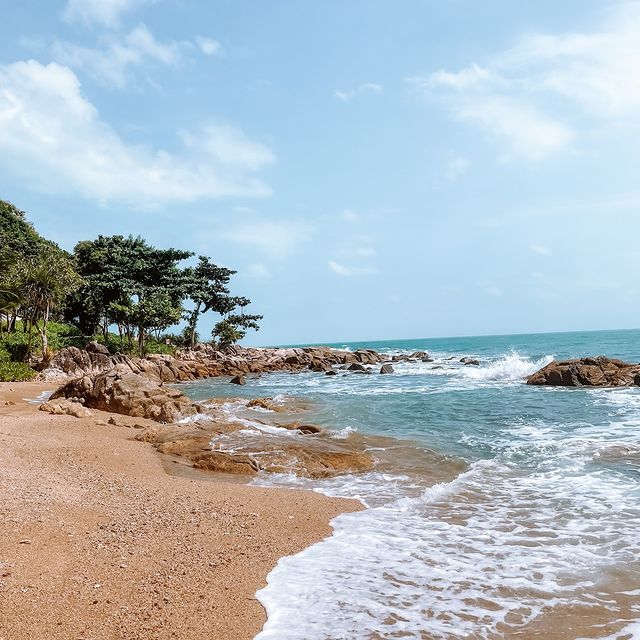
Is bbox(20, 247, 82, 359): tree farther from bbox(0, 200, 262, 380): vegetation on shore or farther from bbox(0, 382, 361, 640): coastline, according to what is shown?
bbox(0, 382, 361, 640): coastline

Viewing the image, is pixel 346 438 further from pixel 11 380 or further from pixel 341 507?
pixel 11 380

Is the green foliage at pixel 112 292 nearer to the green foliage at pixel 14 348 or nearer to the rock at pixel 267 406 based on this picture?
the green foliage at pixel 14 348

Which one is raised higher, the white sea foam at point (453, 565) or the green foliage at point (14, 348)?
the green foliage at point (14, 348)

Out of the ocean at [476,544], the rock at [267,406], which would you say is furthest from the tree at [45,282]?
the ocean at [476,544]

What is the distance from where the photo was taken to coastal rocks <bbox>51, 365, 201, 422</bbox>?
17.8 m

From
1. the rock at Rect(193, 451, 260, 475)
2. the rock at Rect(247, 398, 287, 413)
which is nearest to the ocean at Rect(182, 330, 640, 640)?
the rock at Rect(193, 451, 260, 475)

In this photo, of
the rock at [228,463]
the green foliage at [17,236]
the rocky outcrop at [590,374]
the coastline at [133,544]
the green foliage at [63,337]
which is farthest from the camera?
the green foliage at [17,236]

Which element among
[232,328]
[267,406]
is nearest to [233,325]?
[232,328]

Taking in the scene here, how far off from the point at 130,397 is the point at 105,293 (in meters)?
35.2

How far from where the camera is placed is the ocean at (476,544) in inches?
191

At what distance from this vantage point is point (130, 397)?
18.7 m

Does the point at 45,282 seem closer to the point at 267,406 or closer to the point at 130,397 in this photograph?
the point at 130,397

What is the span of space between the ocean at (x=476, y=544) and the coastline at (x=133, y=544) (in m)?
0.46

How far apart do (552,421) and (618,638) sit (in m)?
14.4
